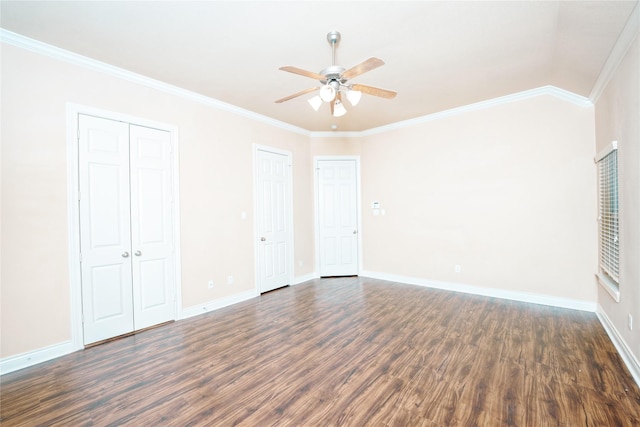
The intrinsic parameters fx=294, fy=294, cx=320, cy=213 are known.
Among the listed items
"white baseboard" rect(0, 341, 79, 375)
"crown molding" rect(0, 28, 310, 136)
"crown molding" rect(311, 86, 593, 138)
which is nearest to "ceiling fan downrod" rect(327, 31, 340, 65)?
"crown molding" rect(0, 28, 310, 136)

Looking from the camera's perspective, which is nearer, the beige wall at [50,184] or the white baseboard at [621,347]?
the white baseboard at [621,347]

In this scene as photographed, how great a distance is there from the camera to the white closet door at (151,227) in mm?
3443

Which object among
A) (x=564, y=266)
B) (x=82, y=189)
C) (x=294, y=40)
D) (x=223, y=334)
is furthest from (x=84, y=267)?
(x=564, y=266)

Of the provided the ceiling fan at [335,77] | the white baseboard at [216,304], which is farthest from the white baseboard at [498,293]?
the ceiling fan at [335,77]

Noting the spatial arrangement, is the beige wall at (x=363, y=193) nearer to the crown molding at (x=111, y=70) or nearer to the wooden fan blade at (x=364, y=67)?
the crown molding at (x=111, y=70)

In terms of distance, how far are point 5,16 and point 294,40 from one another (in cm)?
232

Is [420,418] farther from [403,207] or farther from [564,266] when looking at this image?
[403,207]

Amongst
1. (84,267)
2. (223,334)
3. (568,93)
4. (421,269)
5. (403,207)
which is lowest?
(223,334)

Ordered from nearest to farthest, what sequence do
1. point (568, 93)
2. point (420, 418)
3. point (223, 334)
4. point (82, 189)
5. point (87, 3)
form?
point (420, 418) < point (87, 3) < point (82, 189) < point (223, 334) < point (568, 93)

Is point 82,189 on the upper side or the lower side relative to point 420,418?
upper

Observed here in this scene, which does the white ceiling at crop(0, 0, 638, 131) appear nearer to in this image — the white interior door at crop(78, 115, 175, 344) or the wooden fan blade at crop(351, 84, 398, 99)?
the wooden fan blade at crop(351, 84, 398, 99)

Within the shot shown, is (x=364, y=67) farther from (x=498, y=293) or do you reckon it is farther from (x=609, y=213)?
(x=498, y=293)

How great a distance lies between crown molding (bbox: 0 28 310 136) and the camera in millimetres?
2631

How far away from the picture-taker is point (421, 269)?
5.22m
